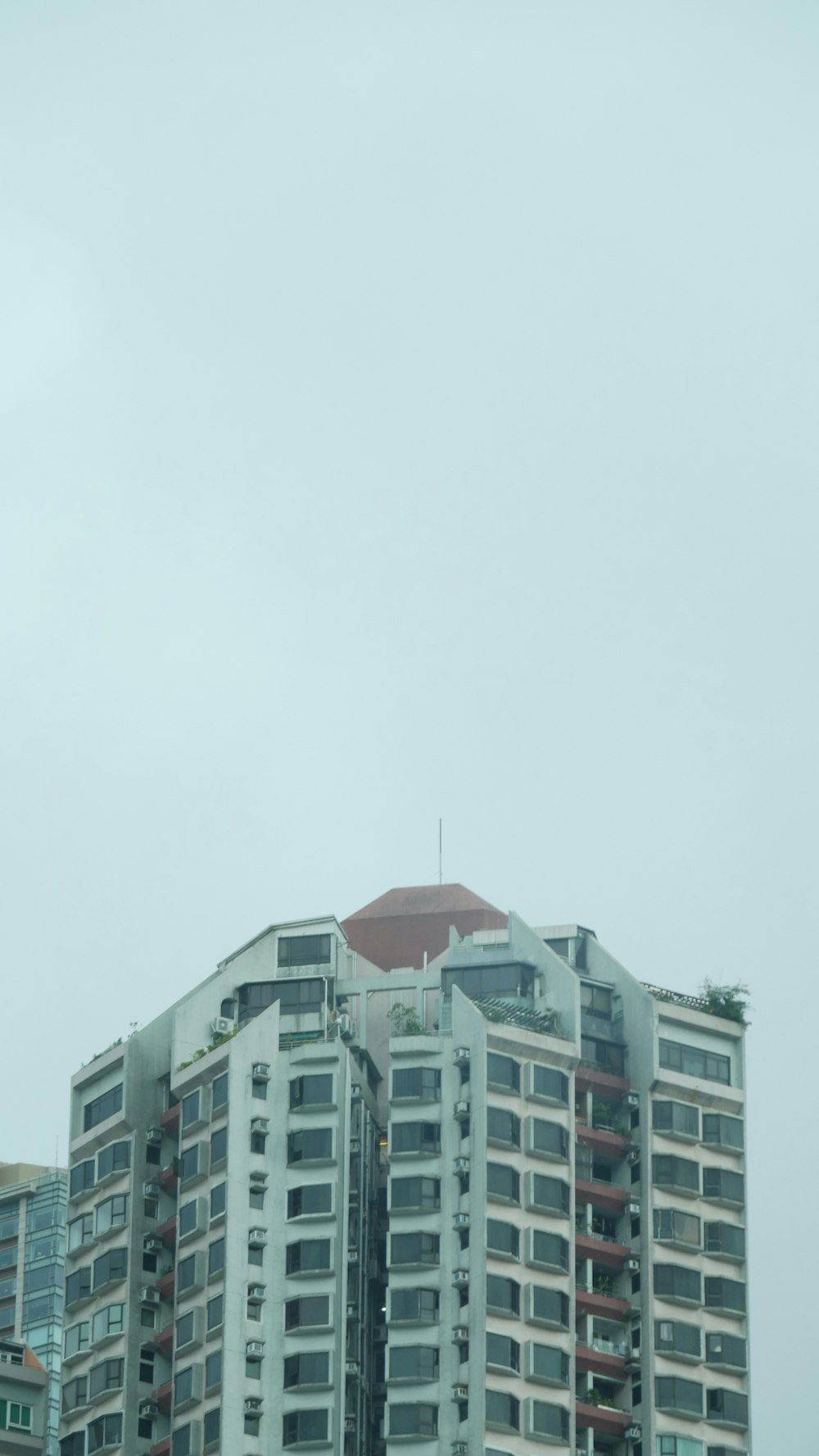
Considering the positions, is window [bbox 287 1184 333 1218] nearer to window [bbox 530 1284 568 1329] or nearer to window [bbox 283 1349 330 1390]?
window [bbox 283 1349 330 1390]

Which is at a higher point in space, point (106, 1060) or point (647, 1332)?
point (106, 1060)

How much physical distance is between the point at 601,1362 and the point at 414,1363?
1022 cm

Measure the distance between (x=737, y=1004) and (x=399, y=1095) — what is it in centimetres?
2026

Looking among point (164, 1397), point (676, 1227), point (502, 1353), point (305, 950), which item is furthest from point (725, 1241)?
point (164, 1397)

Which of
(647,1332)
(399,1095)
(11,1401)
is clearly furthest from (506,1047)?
(11,1401)

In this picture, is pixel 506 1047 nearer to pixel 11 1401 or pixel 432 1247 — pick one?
pixel 432 1247

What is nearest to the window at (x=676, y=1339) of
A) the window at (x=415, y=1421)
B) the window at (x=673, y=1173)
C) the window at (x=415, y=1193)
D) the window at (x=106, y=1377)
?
the window at (x=673, y=1173)

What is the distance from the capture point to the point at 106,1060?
167875 mm

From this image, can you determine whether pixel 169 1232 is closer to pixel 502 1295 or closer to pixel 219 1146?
pixel 219 1146

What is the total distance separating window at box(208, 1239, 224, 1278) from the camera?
154125 millimetres

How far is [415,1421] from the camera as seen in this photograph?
150 metres

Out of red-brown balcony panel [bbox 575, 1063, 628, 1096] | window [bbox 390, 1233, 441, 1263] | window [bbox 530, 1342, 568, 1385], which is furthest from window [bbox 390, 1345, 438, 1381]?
red-brown balcony panel [bbox 575, 1063, 628, 1096]

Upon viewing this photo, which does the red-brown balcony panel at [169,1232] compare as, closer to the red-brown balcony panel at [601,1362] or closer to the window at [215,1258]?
the window at [215,1258]

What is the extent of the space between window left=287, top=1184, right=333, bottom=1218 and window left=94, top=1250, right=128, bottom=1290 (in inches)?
430
